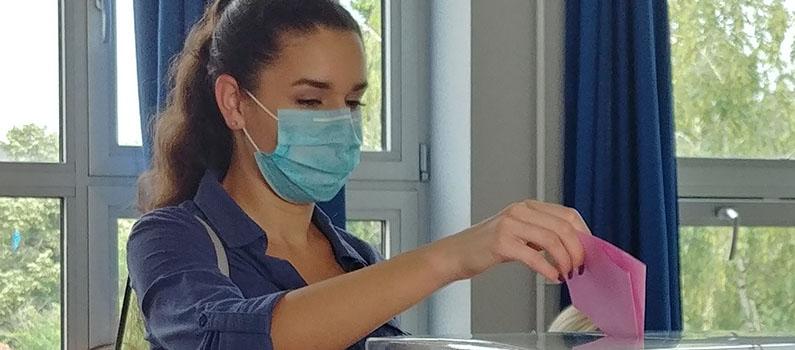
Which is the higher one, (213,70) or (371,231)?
(213,70)

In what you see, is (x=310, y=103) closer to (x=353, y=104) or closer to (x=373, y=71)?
(x=353, y=104)

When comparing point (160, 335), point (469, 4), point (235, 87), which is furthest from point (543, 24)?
point (160, 335)

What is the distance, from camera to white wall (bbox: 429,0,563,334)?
2.22 meters

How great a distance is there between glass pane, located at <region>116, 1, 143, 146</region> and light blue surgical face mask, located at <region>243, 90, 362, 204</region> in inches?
35.3

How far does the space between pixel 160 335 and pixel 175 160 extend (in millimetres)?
338

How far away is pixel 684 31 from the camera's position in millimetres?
2492

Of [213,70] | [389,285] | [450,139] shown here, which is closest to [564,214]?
[389,285]

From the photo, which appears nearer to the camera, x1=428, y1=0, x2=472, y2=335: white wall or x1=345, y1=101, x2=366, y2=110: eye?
x1=345, y1=101, x2=366, y2=110: eye

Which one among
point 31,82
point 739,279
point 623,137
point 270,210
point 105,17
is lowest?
point 739,279

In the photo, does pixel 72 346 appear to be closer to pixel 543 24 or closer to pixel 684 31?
pixel 543 24

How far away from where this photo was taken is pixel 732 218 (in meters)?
2.51

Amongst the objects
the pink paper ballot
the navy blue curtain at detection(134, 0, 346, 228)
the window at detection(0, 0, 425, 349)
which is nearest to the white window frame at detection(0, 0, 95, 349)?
the window at detection(0, 0, 425, 349)

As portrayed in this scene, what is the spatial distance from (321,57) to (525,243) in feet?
1.43

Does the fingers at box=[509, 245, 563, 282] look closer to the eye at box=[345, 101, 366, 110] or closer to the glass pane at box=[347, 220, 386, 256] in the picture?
the eye at box=[345, 101, 366, 110]
